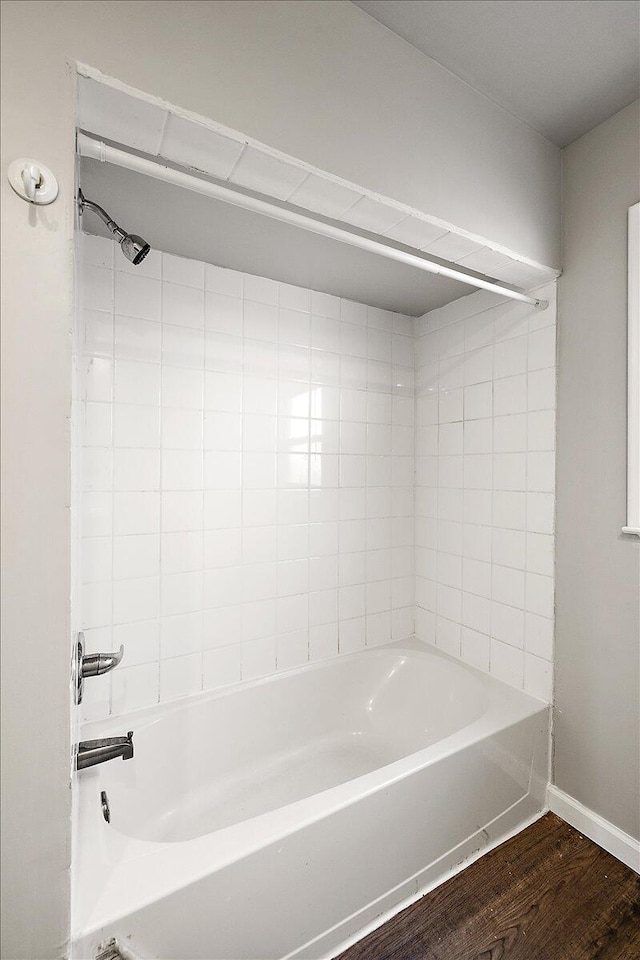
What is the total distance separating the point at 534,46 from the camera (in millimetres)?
1199

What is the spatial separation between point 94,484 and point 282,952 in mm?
1499

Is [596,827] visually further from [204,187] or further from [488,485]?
[204,187]

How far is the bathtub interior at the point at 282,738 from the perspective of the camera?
1.59 metres

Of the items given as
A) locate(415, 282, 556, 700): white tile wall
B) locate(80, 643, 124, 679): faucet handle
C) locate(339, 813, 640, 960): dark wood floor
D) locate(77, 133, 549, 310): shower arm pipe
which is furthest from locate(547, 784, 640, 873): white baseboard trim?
locate(77, 133, 549, 310): shower arm pipe

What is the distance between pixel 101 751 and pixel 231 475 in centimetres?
106

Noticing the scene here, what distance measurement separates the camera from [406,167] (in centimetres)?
121

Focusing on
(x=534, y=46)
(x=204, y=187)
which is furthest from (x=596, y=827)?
(x=534, y=46)

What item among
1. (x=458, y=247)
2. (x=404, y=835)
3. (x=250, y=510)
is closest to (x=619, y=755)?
(x=404, y=835)

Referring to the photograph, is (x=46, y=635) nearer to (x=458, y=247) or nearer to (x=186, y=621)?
(x=186, y=621)

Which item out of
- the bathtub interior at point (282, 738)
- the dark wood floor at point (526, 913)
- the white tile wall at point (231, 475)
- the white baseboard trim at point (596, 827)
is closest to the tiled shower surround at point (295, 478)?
the white tile wall at point (231, 475)

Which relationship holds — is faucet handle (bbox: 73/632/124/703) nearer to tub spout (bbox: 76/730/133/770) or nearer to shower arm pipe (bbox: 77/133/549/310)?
tub spout (bbox: 76/730/133/770)

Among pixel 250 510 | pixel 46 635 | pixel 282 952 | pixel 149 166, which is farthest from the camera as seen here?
pixel 250 510

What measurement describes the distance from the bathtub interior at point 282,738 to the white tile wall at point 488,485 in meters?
0.23

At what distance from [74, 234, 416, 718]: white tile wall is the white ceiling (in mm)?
1007
